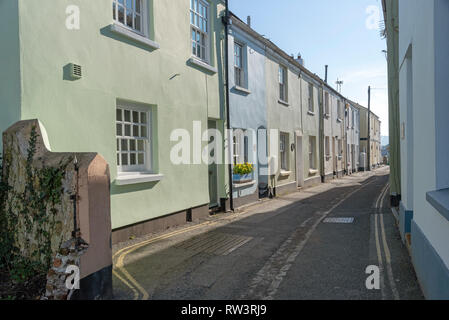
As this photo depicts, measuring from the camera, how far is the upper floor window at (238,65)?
12.3 meters

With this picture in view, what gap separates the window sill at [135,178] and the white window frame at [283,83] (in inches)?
392

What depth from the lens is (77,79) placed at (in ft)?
20.2

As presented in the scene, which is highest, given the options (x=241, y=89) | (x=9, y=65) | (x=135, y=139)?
(x=241, y=89)

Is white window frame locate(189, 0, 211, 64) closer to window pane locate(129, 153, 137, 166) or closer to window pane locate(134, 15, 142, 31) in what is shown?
window pane locate(134, 15, 142, 31)

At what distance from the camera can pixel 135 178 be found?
727 cm

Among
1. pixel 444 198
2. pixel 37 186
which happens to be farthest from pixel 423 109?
pixel 37 186

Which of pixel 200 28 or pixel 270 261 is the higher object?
pixel 200 28

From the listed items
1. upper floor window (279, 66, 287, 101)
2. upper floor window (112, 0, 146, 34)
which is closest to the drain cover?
upper floor window (112, 0, 146, 34)

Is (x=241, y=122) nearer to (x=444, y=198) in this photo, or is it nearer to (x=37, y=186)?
(x=37, y=186)

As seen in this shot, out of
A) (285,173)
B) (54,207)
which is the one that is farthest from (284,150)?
(54,207)

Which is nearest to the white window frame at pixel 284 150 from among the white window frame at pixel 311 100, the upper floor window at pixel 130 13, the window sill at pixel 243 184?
the window sill at pixel 243 184

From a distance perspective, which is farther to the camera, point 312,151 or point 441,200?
point 312,151

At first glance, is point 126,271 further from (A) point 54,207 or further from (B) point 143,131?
(B) point 143,131

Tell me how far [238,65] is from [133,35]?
5.74 m
